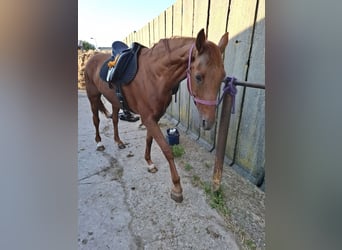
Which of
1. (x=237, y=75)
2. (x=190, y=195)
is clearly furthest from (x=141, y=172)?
(x=237, y=75)

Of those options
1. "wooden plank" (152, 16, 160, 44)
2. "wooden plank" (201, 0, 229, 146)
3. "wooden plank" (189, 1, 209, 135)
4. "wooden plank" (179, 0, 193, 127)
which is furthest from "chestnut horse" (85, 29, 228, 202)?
"wooden plank" (152, 16, 160, 44)

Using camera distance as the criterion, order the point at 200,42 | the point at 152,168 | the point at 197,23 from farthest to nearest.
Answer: the point at 197,23, the point at 152,168, the point at 200,42

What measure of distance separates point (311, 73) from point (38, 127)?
0.47 m

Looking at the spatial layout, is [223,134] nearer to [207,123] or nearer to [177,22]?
[207,123]

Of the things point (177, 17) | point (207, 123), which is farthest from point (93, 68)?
point (207, 123)

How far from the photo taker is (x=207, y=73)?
145 cm

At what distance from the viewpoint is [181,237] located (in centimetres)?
146

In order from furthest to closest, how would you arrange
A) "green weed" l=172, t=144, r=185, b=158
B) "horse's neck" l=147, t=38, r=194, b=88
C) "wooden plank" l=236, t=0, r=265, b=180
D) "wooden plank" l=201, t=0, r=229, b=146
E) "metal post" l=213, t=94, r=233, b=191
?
"green weed" l=172, t=144, r=185, b=158 → "wooden plank" l=201, t=0, r=229, b=146 → "wooden plank" l=236, t=0, r=265, b=180 → "metal post" l=213, t=94, r=233, b=191 → "horse's neck" l=147, t=38, r=194, b=88

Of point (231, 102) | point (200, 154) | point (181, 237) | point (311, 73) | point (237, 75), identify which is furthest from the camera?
point (200, 154)

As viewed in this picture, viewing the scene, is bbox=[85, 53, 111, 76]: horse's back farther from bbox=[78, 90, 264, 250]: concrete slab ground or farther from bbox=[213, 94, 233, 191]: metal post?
bbox=[213, 94, 233, 191]: metal post

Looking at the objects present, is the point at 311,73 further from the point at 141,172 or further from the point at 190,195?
the point at 141,172

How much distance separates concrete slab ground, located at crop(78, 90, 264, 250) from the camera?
1428 mm

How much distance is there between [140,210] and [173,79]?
113 cm

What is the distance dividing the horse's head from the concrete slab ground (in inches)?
31.2
